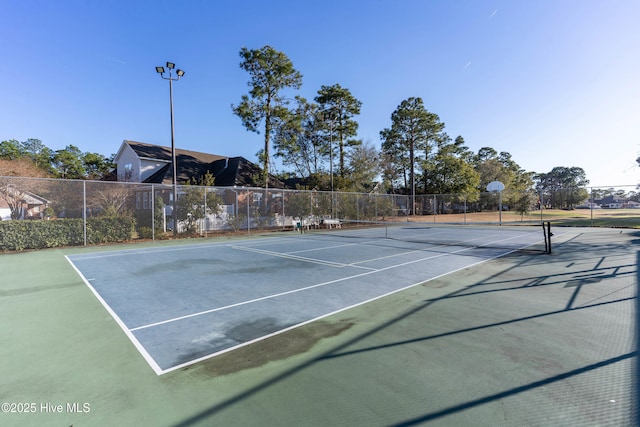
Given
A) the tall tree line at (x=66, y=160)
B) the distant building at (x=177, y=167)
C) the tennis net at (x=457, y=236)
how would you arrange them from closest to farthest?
the tennis net at (x=457, y=236) → the distant building at (x=177, y=167) → the tall tree line at (x=66, y=160)


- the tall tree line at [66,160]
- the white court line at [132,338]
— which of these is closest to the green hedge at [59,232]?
the white court line at [132,338]

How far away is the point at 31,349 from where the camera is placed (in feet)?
11.2

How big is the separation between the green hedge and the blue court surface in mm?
2575

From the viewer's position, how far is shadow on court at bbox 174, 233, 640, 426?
2.26 metres

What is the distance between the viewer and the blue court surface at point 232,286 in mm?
3727

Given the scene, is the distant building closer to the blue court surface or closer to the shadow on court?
the blue court surface

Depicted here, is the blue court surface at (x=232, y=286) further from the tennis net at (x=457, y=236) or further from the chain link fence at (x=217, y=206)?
the chain link fence at (x=217, y=206)

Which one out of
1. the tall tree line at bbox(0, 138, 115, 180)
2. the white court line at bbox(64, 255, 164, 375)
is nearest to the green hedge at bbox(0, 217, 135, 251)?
the white court line at bbox(64, 255, 164, 375)

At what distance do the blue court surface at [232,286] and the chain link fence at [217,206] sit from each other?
11.8 feet

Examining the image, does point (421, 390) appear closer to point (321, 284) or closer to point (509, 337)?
point (509, 337)

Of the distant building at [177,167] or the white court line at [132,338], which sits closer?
the white court line at [132,338]

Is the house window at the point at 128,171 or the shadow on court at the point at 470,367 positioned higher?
the house window at the point at 128,171

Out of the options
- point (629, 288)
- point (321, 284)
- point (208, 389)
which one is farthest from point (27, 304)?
point (629, 288)

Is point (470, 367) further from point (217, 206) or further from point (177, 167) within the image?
point (177, 167)
